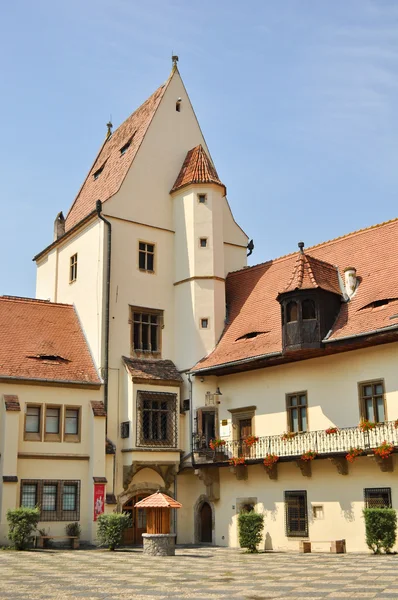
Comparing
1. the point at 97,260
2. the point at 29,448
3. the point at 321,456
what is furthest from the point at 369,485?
the point at 97,260

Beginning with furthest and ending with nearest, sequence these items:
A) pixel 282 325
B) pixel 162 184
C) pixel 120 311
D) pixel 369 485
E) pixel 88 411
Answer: pixel 162 184 < pixel 120 311 < pixel 88 411 < pixel 282 325 < pixel 369 485

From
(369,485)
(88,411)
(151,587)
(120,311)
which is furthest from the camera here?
(120,311)

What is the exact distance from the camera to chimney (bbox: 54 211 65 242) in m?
38.3

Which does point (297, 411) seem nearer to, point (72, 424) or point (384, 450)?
point (384, 450)

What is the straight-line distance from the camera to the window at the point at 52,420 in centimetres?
2909

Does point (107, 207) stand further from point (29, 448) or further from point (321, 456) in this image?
point (321, 456)

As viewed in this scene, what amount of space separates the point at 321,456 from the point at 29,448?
11092mm

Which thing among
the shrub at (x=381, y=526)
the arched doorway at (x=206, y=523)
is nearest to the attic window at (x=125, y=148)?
the arched doorway at (x=206, y=523)

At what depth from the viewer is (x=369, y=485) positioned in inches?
961

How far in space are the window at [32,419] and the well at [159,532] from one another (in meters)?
6.77

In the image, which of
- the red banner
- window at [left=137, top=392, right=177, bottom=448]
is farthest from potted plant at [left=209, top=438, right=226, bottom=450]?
the red banner

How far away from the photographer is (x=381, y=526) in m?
21.9

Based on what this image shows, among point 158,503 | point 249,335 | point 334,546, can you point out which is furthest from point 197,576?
point 249,335

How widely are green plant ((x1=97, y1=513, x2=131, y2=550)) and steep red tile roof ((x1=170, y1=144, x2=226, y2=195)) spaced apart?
15.7m
